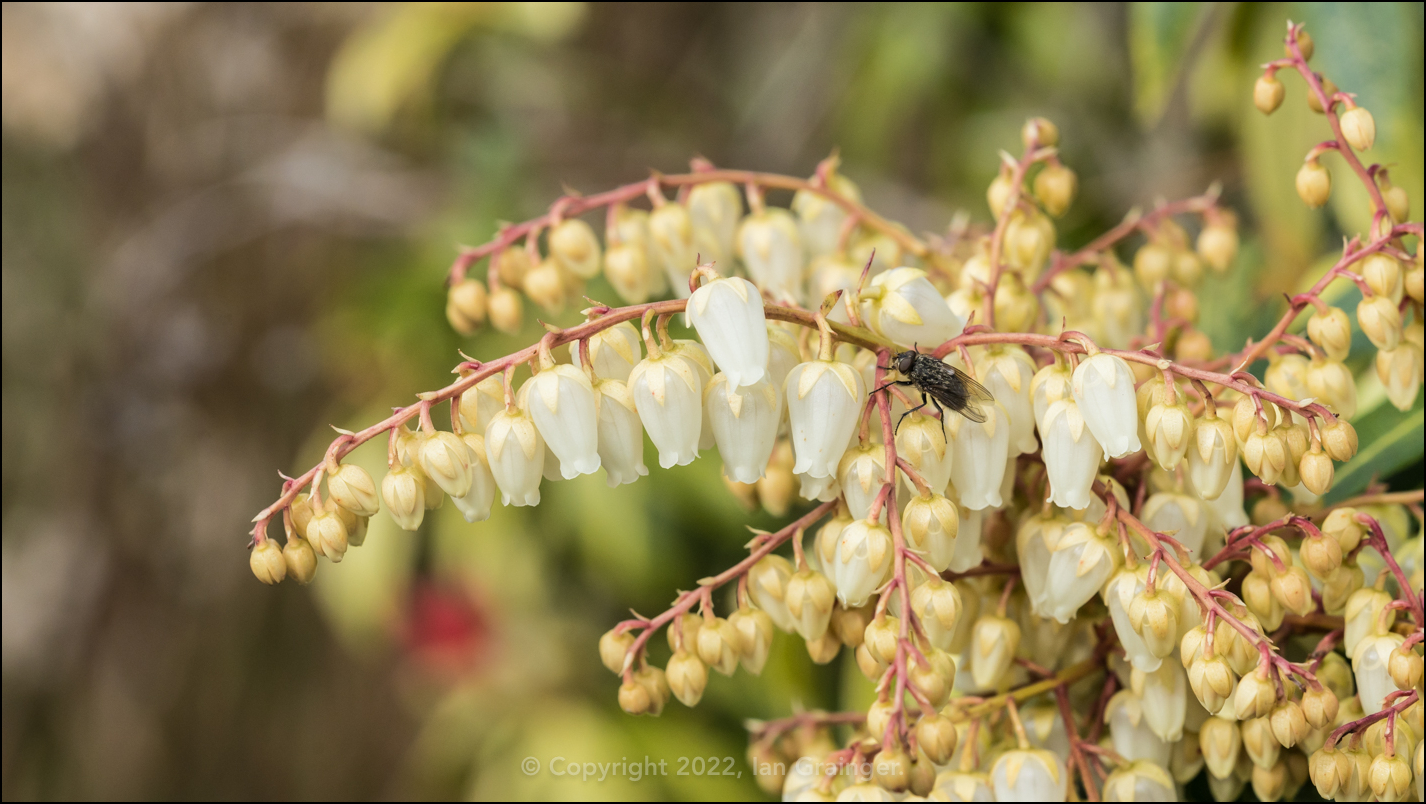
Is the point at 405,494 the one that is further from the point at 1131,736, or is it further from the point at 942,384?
the point at 1131,736

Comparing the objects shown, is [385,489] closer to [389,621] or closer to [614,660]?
[614,660]

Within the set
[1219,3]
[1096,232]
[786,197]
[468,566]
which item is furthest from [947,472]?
[786,197]

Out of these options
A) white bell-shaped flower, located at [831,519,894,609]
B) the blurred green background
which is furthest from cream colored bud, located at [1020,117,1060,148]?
the blurred green background

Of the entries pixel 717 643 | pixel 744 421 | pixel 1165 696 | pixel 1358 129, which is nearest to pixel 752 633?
pixel 717 643

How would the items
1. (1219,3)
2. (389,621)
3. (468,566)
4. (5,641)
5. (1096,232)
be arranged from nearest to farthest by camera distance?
(1219,3) < (1096,232) < (468,566) < (389,621) < (5,641)

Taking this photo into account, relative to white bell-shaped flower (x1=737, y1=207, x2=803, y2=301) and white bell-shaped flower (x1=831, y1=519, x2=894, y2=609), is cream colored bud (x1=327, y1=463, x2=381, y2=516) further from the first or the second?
white bell-shaped flower (x1=737, y1=207, x2=803, y2=301)

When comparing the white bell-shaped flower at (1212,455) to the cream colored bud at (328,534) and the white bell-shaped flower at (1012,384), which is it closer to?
the white bell-shaped flower at (1012,384)
